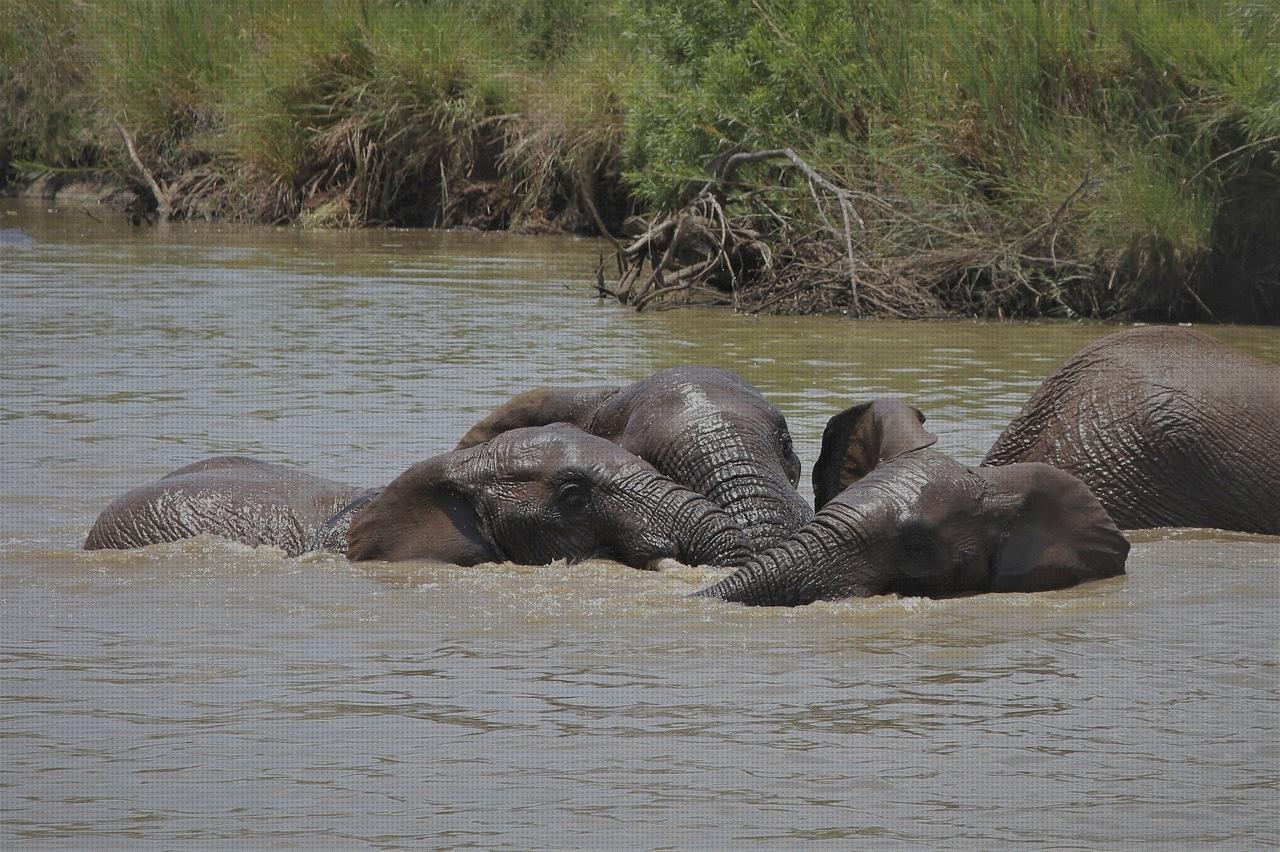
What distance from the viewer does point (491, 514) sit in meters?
7.02

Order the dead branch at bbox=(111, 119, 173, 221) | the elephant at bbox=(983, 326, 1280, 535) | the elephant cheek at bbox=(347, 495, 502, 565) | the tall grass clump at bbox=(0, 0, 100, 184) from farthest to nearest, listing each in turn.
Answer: the tall grass clump at bbox=(0, 0, 100, 184) < the dead branch at bbox=(111, 119, 173, 221) < the elephant at bbox=(983, 326, 1280, 535) < the elephant cheek at bbox=(347, 495, 502, 565)

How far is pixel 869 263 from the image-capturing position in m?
17.2

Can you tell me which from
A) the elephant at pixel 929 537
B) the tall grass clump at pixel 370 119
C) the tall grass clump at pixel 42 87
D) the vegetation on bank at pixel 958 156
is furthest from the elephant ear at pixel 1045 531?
the tall grass clump at pixel 42 87

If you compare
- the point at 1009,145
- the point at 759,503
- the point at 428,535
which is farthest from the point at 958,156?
the point at 428,535

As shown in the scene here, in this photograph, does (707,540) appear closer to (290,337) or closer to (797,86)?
(290,337)

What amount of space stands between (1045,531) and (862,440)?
753 mm

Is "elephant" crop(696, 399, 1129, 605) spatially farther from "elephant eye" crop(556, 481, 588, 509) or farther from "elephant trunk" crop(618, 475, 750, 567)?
"elephant eye" crop(556, 481, 588, 509)

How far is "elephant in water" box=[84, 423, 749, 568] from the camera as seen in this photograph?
22.2 ft

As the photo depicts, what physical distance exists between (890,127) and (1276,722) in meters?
12.8

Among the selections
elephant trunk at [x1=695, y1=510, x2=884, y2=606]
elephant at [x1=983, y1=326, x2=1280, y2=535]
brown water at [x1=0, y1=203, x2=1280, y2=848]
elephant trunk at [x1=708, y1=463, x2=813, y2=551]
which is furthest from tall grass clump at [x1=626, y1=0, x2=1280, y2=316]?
Answer: elephant trunk at [x1=695, y1=510, x2=884, y2=606]

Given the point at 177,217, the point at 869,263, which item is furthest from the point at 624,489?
the point at 177,217

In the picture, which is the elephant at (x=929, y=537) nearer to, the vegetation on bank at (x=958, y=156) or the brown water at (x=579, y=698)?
the brown water at (x=579, y=698)

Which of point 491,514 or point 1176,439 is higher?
point 1176,439

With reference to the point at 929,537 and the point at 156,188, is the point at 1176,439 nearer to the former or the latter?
the point at 929,537
